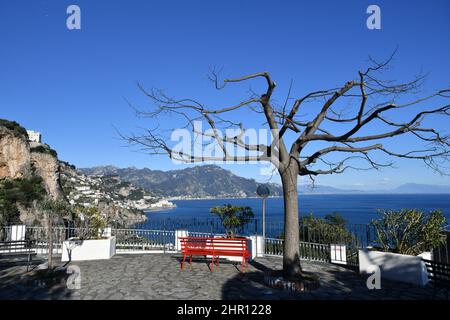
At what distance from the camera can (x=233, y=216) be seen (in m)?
13.3

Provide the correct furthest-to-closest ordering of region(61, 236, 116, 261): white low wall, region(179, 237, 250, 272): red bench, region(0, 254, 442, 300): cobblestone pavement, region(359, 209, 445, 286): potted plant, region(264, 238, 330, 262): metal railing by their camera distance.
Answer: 1. region(264, 238, 330, 262): metal railing
2. region(61, 236, 116, 261): white low wall
3. region(179, 237, 250, 272): red bench
4. region(359, 209, 445, 286): potted plant
5. region(0, 254, 442, 300): cobblestone pavement

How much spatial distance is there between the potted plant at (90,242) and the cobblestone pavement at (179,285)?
1215 mm

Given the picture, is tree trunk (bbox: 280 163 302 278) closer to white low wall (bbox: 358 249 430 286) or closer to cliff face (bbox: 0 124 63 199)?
white low wall (bbox: 358 249 430 286)

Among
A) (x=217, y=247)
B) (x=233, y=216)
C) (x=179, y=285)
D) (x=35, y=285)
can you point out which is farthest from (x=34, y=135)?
(x=179, y=285)

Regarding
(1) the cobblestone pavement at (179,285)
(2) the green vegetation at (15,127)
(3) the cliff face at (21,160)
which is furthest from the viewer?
(2) the green vegetation at (15,127)

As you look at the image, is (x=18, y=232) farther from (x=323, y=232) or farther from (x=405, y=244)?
(x=405, y=244)

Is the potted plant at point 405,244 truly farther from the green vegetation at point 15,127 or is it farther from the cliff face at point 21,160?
the green vegetation at point 15,127

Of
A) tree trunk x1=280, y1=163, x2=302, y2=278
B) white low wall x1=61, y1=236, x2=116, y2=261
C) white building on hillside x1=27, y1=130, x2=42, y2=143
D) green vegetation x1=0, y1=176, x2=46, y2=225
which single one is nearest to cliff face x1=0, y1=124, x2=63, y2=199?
green vegetation x1=0, y1=176, x2=46, y2=225

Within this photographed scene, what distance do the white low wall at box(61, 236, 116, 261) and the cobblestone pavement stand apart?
119cm

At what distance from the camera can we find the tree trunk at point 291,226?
803 cm

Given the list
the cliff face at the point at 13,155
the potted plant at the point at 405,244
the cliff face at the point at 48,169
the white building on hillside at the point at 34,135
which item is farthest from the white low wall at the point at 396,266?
the white building on hillside at the point at 34,135

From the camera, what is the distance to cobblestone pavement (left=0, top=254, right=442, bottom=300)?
7.00 meters
